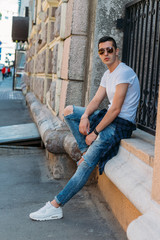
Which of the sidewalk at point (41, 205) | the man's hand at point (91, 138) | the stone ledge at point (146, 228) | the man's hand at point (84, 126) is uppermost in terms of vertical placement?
the man's hand at point (84, 126)

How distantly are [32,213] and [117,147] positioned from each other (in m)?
0.90

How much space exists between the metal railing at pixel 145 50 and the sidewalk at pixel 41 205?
2.87ft

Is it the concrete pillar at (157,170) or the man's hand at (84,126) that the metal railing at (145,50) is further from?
the concrete pillar at (157,170)

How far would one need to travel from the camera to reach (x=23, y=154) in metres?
5.88

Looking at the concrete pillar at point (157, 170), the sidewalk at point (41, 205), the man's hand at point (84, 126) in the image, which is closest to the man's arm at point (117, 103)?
the man's hand at point (84, 126)

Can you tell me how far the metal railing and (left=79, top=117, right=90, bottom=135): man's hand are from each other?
54 centimetres

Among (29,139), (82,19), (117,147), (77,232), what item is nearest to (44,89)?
(29,139)

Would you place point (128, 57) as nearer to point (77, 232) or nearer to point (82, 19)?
point (82, 19)

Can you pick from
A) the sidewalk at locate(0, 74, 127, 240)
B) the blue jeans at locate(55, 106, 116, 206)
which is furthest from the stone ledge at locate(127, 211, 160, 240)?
the blue jeans at locate(55, 106, 116, 206)

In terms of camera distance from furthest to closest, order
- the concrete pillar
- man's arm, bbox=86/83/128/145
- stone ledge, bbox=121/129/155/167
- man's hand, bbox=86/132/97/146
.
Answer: man's hand, bbox=86/132/97/146 → man's arm, bbox=86/83/128/145 → stone ledge, bbox=121/129/155/167 → the concrete pillar

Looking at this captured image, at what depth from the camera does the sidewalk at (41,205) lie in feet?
9.89

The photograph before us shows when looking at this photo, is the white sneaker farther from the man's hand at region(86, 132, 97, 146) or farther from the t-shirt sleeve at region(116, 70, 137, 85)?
the t-shirt sleeve at region(116, 70, 137, 85)

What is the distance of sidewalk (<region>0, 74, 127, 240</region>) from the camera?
3014 millimetres

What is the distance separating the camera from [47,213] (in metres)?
3.30
